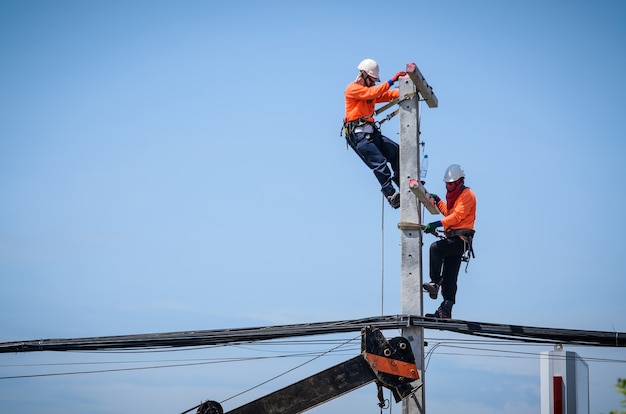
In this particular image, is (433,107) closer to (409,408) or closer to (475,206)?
(475,206)

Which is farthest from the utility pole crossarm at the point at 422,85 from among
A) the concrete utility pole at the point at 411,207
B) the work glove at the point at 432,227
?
the work glove at the point at 432,227

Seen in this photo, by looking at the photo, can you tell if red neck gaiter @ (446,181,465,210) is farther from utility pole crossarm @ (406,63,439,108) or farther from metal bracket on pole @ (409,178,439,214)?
utility pole crossarm @ (406,63,439,108)

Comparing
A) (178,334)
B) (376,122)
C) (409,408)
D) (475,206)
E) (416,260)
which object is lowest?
(409,408)

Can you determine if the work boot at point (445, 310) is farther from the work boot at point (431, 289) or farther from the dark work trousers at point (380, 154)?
the dark work trousers at point (380, 154)

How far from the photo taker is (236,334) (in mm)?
11195

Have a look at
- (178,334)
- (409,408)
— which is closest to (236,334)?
(178,334)

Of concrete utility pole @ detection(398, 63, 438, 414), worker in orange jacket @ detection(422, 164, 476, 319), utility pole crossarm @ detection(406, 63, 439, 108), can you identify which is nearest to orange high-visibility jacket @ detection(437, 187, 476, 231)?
worker in orange jacket @ detection(422, 164, 476, 319)

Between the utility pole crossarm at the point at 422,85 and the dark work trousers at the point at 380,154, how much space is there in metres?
0.74

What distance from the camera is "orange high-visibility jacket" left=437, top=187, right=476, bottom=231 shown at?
1225 cm

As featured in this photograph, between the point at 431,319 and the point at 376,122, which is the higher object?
the point at 376,122

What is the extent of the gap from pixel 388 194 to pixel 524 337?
8.23 feet

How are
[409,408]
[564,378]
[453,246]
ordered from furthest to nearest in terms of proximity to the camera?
1. [453,246]
2. [409,408]
3. [564,378]

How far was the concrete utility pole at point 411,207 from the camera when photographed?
10866mm

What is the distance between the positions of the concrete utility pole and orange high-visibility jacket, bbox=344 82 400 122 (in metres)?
0.26
